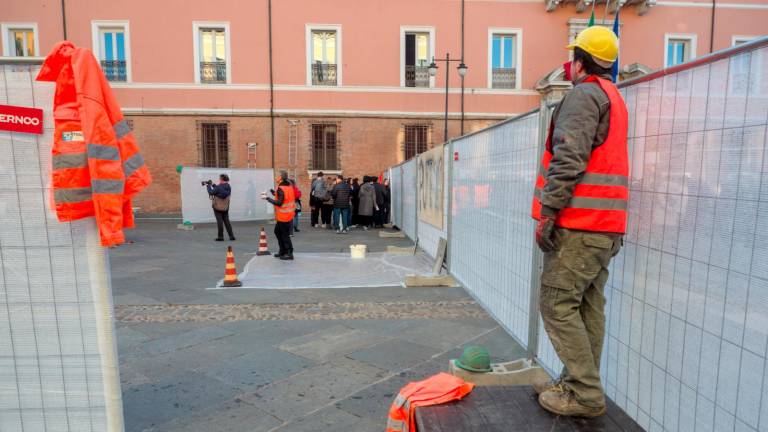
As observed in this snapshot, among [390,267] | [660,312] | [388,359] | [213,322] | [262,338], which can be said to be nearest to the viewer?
[660,312]

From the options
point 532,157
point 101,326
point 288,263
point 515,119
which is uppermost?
point 515,119

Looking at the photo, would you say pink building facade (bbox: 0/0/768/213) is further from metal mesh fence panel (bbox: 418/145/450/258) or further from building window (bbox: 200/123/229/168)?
metal mesh fence panel (bbox: 418/145/450/258)

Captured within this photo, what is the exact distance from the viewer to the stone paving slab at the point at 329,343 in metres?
4.51

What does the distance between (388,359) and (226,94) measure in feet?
69.1

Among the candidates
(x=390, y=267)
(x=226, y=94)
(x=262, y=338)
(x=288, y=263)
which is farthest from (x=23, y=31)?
(x=262, y=338)

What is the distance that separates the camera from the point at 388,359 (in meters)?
4.36

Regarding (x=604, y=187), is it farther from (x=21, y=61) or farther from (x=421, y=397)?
(x=21, y=61)

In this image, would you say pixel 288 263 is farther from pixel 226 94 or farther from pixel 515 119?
pixel 226 94

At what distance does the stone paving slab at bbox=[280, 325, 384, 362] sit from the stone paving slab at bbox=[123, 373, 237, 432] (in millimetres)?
887

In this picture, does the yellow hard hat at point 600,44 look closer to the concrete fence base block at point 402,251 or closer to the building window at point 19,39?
the concrete fence base block at point 402,251

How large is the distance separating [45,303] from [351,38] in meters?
22.3

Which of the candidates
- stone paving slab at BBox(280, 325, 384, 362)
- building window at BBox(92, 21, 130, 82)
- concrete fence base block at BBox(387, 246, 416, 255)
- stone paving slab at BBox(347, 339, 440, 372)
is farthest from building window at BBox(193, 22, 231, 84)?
stone paving slab at BBox(347, 339, 440, 372)

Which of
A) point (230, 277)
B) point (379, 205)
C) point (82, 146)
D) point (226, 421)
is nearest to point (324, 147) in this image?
point (379, 205)

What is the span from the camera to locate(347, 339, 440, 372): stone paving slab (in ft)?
14.0
